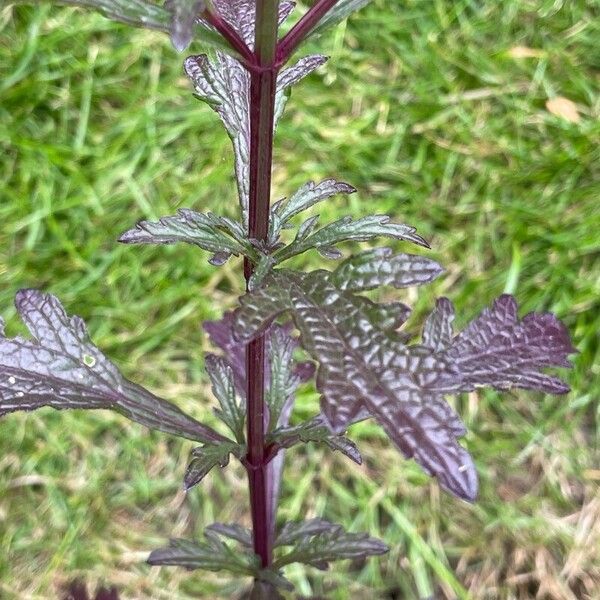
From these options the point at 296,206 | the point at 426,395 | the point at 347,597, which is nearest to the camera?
the point at 426,395

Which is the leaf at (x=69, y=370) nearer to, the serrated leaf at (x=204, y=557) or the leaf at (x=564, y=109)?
the serrated leaf at (x=204, y=557)

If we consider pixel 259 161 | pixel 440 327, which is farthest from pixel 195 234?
pixel 440 327

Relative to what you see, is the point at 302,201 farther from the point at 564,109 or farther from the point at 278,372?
the point at 564,109

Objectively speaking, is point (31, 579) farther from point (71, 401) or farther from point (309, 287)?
point (309, 287)

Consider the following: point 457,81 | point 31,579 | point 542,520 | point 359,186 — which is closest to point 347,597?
point 542,520

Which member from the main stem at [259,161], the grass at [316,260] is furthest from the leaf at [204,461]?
the grass at [316,260]

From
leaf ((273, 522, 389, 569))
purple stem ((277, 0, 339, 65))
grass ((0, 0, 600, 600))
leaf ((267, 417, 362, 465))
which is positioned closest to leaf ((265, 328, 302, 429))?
leaf ((267, 417, 362, 465))
